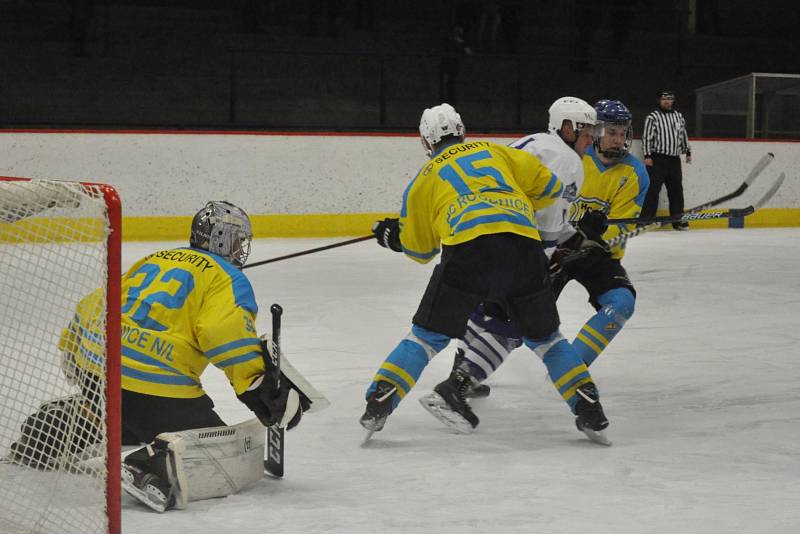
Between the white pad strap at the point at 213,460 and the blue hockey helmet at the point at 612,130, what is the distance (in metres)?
1.93

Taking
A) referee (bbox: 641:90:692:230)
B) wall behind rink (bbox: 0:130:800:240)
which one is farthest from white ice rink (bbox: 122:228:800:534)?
referee (bbox: 641:90:692:230)

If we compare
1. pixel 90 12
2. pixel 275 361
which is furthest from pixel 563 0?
pixel 275 361

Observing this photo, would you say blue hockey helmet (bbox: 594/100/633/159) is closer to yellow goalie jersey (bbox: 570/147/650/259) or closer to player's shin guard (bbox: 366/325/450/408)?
yellow goalie jersey (bbox: 570/147/650/259)

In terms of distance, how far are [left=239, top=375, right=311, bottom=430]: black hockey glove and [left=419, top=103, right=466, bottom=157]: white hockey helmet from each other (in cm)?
111

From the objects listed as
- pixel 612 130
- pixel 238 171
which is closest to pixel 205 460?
pixel 612 130

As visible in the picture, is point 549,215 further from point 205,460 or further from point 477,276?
point 205,460

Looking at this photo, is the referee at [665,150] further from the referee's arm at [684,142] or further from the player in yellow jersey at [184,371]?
the player in yellow jersey at [184,371]

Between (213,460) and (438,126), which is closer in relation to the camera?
(213,460)

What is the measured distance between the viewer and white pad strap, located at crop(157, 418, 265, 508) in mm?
2709

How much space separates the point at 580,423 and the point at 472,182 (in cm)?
77

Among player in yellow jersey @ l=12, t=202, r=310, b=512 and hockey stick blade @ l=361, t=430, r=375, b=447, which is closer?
player in yellow jersey @ l=12, t=202, r=310, b=512

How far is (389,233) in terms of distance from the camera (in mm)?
3625

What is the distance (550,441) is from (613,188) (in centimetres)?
124

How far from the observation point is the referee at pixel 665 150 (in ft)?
33.0
